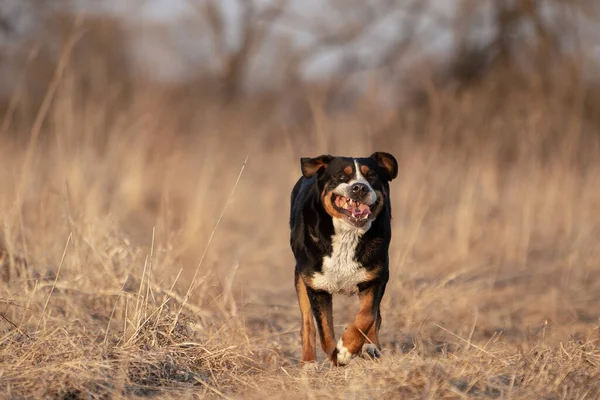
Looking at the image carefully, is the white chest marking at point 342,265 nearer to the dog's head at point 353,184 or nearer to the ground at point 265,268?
the dog's head at point 353,184

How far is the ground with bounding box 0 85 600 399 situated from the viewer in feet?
12.3

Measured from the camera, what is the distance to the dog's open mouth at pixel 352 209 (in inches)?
173

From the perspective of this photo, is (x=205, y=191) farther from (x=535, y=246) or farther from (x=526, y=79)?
(x=526, y=79)

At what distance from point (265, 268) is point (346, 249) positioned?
3.73 meters

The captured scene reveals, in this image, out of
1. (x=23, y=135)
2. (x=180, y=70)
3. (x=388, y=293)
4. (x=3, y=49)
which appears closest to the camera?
(x=388, y=293)

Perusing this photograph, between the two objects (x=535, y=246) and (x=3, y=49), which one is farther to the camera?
(x=3, y=49)

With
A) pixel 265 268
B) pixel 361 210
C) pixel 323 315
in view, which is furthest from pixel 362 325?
pixel 265 268

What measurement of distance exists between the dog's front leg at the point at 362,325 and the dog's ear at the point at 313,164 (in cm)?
63

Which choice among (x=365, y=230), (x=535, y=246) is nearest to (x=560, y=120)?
(x=535, y=246)

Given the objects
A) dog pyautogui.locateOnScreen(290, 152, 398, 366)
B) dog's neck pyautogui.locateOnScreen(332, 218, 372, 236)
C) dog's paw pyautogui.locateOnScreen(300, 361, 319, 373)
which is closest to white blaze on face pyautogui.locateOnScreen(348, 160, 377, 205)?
dog pyautogui.locateOnScreen(290, 152, 398, 366)

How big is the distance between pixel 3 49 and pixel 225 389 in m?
12.1

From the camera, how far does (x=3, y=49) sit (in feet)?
48.1

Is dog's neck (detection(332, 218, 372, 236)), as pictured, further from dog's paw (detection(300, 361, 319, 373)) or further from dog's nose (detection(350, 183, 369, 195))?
dog's paw (detection(300, 361, 319, 373))

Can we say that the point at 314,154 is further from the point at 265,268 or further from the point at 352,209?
the point at 352,209
